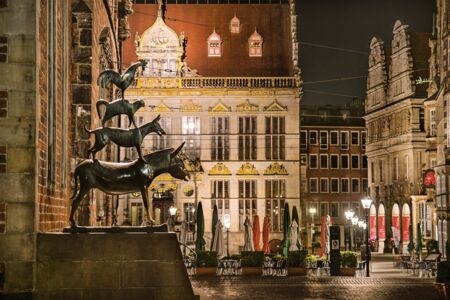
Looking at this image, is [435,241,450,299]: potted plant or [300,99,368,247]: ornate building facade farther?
[300,99,368,247]: ornate building facade

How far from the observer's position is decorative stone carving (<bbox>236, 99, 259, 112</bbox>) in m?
59.3

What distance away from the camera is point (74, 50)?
19469 mm

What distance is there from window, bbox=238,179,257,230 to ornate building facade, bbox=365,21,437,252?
10101mm

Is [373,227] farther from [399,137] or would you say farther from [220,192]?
[220,192]

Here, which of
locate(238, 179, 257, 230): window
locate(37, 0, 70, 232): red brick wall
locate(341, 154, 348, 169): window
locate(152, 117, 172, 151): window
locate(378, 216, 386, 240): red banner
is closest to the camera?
locate(37, 0, 70, 232): red brick wall

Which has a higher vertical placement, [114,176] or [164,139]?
[164,139]

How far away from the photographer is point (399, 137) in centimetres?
7006

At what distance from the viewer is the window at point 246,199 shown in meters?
58.8

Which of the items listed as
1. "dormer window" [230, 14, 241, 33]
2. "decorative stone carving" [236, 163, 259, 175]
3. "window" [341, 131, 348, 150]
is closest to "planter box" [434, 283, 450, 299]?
"decorative stone carving" [236, 163, 259, 175]

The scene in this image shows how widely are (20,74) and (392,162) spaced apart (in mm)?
62184

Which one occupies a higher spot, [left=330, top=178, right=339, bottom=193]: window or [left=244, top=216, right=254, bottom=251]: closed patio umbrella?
[left=330, top=178, right=339, bottom=193]: window

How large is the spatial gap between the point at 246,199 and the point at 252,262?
20.2 m

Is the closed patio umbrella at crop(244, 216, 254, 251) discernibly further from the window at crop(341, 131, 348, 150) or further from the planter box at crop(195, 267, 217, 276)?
the window at crop(341, 131, 348, 150)

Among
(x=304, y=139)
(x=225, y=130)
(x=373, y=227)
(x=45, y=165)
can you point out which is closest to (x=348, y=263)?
(x=225, y=130)
